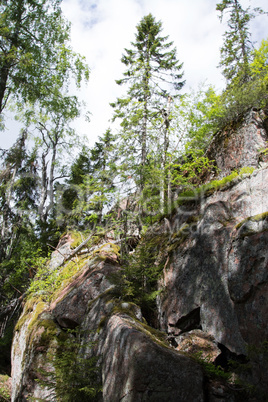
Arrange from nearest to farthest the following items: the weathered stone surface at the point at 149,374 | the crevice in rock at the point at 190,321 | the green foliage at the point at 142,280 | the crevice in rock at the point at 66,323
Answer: the weathered stone surface at the point at 149,374, the crevice in rock at the point at 190,321, the green foliage at the point at 142,280, the crevice in rock at the point at 66,323

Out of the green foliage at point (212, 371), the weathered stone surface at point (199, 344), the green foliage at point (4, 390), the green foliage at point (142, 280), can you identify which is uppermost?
the green foliage at point (142, 280)

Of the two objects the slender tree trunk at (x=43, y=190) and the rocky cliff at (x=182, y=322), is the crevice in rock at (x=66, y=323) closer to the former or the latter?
the rocky cliff at (x=182, y=322)

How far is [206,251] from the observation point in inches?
227

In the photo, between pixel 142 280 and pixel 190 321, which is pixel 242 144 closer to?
pixel 142 280

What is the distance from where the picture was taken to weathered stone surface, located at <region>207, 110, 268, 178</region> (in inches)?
389

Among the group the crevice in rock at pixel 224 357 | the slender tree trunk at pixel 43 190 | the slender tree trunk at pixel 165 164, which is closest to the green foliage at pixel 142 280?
the crevice in rock at pixel 224 357

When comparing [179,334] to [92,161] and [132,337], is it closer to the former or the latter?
[132,337]

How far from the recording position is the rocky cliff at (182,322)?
366 cm

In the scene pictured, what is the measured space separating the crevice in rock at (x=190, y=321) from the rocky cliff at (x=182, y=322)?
0.8 inches

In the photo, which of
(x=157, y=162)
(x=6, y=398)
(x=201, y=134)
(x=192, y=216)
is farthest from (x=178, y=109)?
(x=6, y=398)

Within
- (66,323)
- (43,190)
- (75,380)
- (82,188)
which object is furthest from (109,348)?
(43,190)

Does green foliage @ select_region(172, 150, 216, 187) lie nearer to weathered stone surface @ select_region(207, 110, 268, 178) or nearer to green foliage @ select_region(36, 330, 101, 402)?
weathered stone surface @ select_region(207, 110, 268, 178)

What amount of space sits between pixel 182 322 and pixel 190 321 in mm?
200

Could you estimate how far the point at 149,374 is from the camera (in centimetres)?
357
